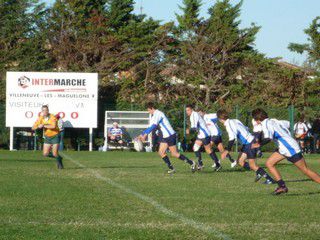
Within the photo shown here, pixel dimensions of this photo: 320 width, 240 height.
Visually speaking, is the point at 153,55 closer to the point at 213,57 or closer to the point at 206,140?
the point at 213,57

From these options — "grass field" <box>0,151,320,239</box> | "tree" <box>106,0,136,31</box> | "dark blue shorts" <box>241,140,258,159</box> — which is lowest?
"grass field" <box>0,151,320,239</box>

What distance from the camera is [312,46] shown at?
52.1 metres

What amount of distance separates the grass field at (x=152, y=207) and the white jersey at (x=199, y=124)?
9.72ft

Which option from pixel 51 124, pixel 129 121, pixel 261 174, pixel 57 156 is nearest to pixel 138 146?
pixel 129 121

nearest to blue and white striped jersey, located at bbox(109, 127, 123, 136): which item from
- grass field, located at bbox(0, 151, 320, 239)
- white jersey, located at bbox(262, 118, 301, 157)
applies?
grass field, located at bbox(0, 151, 320, 239)

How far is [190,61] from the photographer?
48.7 m

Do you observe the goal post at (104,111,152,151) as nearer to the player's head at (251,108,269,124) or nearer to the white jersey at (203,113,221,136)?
the white jersey at (203,113,221,136)

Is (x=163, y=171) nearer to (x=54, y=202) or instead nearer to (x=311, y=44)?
(x=54, y=202)

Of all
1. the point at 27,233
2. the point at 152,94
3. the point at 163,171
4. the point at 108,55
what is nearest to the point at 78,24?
the point at 108,55

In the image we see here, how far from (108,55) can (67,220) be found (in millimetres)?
37797

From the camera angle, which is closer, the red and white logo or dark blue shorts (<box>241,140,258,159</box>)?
dark blue shorts (<box>241,140,258,159</box>)

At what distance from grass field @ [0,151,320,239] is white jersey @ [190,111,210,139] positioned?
296 cm

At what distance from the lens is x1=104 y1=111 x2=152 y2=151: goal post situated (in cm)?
4056

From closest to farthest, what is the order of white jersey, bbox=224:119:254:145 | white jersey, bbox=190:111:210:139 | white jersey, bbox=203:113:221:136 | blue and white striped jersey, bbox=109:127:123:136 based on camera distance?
white jersey, bbox=224:119:254:145
white jersey, bbox=190:111:210:139
white jersey, bbox=203:113:221:136
blue and white striped jersey, bbox=109:127:123:136
